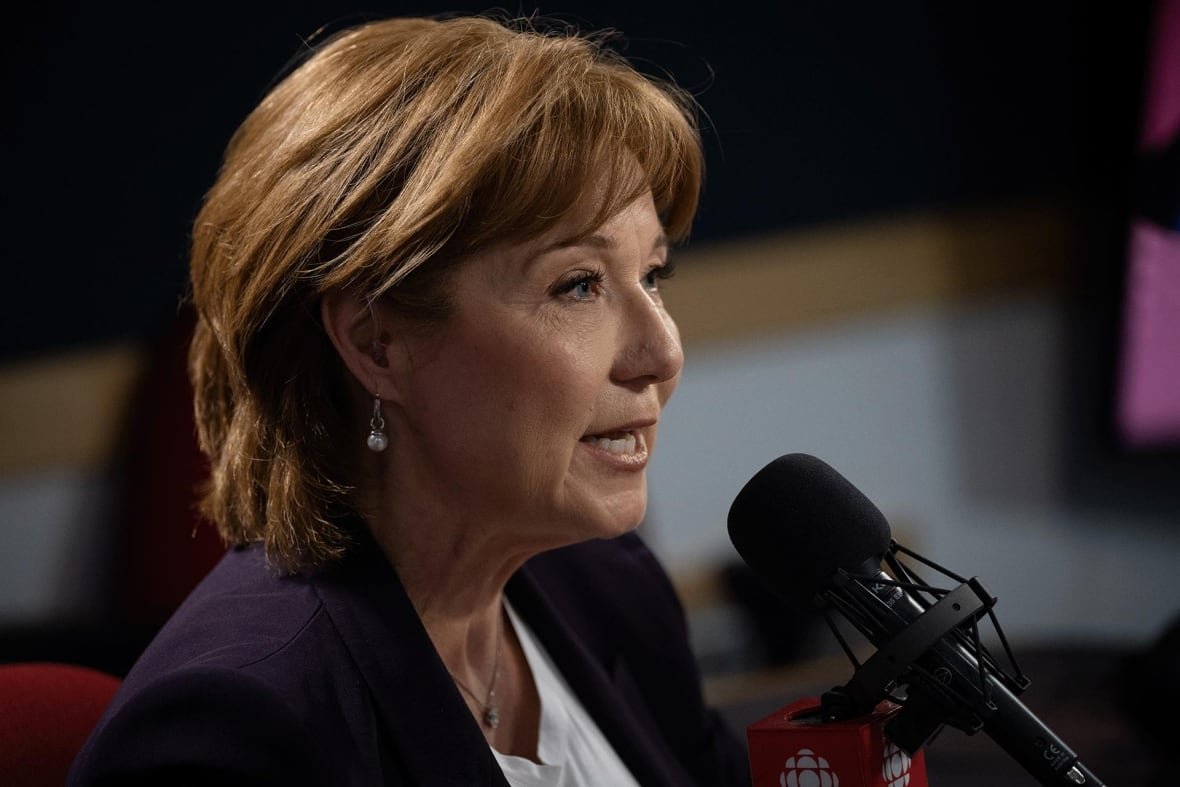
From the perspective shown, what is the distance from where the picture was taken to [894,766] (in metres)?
0.96

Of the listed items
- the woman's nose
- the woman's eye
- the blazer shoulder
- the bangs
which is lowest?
A: the blazer shoulder

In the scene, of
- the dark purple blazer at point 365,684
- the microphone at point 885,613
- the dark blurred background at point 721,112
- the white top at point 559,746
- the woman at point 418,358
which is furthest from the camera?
the dark blurred background at point 721,112

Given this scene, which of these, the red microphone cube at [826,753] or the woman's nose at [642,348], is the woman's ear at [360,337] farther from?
the red microphone cube at [826,753]

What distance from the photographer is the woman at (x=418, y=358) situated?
3.79ft

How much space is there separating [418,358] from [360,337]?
0.06 metres

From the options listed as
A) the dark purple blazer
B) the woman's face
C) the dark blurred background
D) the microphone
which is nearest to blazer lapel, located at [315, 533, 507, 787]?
the dark purple blazer

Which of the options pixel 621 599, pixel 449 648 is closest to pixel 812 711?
pixel 449 648

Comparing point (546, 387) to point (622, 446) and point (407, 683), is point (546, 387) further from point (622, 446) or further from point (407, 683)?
point (407, 683)

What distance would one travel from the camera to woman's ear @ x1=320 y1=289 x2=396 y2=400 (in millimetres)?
1205

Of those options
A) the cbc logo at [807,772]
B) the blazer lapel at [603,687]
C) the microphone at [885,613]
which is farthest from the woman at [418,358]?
the cbc logo at [807,772]

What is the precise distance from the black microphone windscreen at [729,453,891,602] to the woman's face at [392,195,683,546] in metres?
0.19

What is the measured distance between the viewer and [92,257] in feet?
8.98

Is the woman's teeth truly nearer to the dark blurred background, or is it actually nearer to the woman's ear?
the woman's ear

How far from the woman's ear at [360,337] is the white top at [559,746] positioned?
0.40 m
